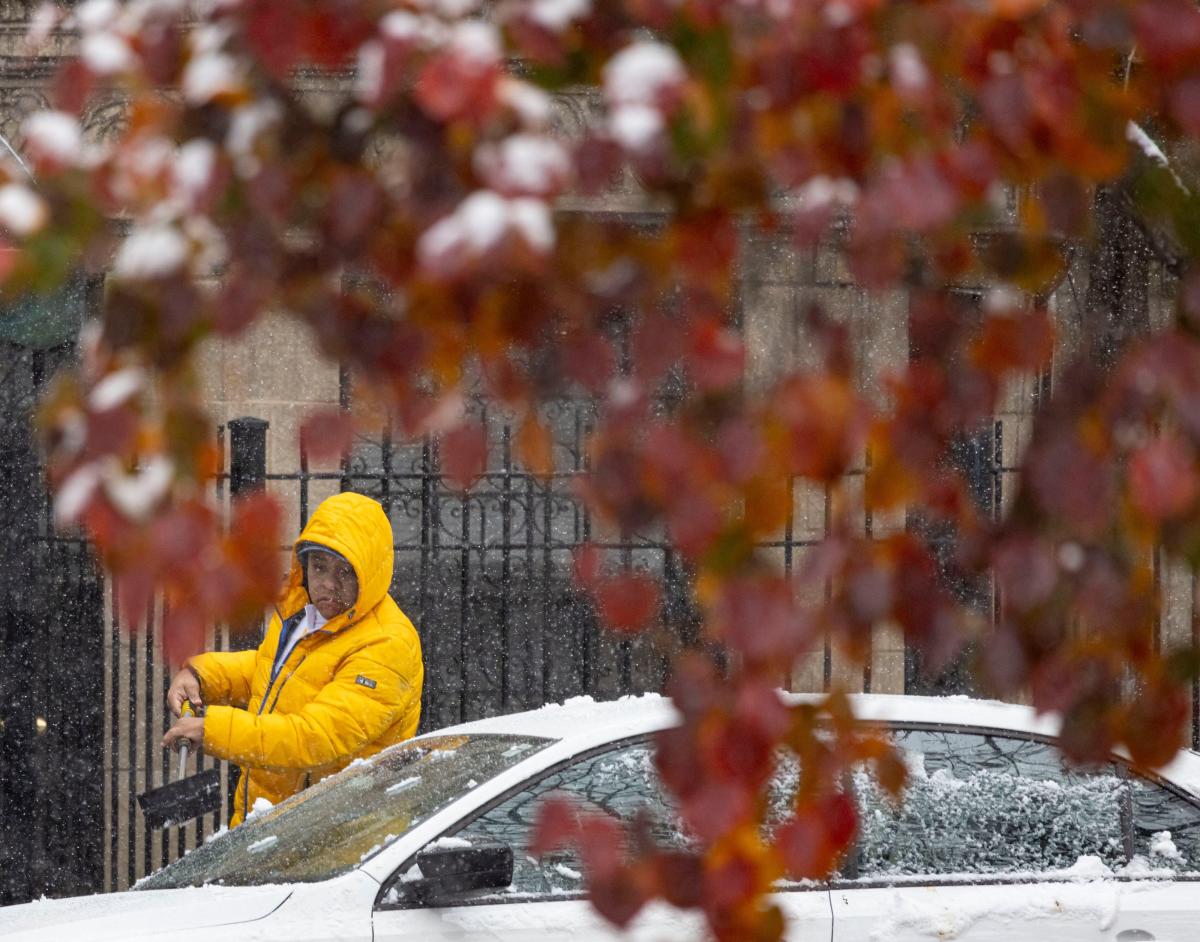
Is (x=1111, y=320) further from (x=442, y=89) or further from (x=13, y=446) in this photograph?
(x=13, y=446)

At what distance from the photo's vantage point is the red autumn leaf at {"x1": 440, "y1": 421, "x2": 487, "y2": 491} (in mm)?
1779

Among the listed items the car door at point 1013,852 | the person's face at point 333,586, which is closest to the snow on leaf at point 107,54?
the car door at point 1013,852

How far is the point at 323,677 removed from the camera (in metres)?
6.03

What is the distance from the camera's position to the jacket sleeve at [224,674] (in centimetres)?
651

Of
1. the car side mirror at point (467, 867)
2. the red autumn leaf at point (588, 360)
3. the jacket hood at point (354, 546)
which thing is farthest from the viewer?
the jacket hood at point (354, 546)

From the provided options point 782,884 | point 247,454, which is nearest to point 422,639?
point 247,454

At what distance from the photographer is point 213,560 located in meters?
1.64

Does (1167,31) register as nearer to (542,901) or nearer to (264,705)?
(542,901)

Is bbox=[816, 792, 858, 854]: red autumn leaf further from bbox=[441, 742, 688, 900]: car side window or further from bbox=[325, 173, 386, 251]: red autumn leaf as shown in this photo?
bbox=[441, 742, 688, 900]: car side window

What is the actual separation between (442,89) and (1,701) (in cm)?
783

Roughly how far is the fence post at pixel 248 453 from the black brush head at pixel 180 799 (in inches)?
83.9

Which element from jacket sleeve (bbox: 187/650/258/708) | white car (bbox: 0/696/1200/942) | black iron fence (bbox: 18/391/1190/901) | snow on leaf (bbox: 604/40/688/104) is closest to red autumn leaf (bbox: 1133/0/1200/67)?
snow on leaf (bbox: 604/40/688/104)

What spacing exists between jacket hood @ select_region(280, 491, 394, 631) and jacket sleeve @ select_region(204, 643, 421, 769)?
0.80 ft

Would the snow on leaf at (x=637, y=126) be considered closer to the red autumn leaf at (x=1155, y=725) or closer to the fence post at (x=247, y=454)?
the red autumn leaf at (x=1155, y=725)
